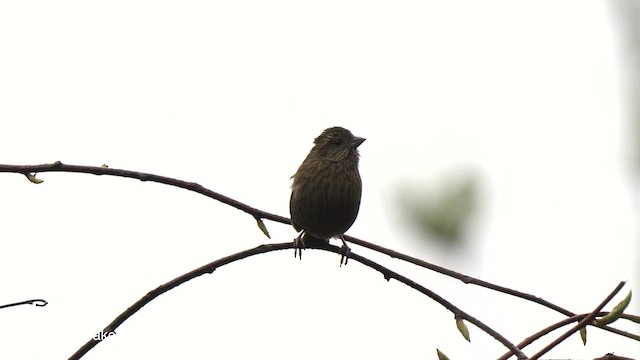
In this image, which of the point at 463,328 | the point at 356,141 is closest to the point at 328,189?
the point at 356,141

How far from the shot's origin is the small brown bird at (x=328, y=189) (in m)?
5.11

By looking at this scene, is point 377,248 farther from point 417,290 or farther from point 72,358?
point 72,358

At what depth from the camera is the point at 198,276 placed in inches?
108

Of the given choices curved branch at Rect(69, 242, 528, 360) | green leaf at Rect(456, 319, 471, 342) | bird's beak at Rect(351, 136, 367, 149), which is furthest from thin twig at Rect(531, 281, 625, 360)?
bird's beak at Rect(351, 136, 367, 149)

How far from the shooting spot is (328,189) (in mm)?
5254

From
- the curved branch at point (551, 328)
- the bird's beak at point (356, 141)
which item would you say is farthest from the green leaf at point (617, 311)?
the bird's beak at point (356, 141)

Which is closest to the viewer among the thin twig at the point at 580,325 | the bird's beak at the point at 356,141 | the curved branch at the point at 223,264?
the thin twig at the point at 580,325

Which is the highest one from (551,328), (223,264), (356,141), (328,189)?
(356,141)

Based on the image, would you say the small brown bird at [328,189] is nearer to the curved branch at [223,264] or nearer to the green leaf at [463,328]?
the curved branch at [223,264]

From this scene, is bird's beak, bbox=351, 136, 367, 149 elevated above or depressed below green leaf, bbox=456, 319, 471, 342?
above

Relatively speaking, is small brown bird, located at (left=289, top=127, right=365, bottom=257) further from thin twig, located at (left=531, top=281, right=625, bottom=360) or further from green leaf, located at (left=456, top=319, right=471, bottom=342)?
thin twig, located at (left=531, top=281, right=625, bottom=360)

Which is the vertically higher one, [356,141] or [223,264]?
[356,141]

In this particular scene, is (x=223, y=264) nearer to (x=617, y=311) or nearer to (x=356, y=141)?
(x=617, y=311)

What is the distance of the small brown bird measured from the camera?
511cm
